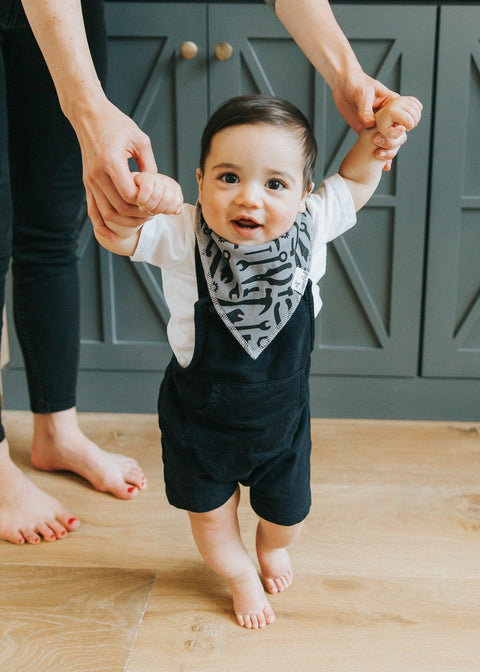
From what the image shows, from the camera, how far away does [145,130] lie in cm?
156

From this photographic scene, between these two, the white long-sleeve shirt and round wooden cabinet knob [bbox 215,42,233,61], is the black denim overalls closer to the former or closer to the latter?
the white long-sleeve shirt

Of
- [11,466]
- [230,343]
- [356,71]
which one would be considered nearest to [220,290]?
[230,343]

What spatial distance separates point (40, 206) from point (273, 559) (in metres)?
Result: 0.74

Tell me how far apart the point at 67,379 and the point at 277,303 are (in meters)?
0.64

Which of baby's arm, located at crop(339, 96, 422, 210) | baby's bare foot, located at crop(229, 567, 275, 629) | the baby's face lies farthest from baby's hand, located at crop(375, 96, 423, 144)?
baby's bare foot, located at crop(229, 567, 275, 629)

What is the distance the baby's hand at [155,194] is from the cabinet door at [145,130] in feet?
2.76

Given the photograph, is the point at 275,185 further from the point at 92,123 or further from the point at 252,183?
the point at 92,123

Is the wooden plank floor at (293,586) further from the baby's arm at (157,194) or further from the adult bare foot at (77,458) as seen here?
the baby's arm at (157,194)

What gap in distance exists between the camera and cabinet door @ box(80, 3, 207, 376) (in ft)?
4.92

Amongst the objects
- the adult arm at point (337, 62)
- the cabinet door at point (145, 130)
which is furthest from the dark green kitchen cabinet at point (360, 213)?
the adult arm at point (337, 62)

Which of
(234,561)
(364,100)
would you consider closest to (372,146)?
(364,100)

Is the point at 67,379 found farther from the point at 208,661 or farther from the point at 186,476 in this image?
the point at 208,661

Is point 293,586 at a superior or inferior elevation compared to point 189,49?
inferior

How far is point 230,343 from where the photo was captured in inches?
35.2
